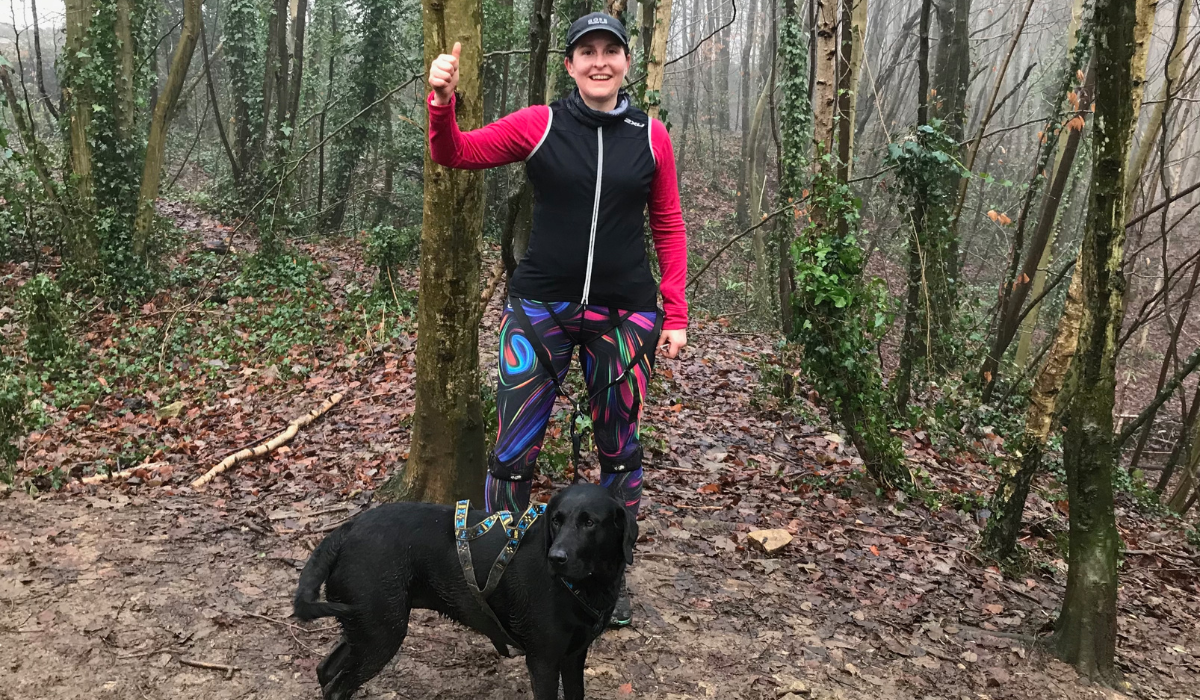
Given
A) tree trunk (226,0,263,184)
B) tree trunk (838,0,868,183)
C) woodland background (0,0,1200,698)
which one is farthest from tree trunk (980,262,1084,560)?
tree trunk (226,0,263,184)

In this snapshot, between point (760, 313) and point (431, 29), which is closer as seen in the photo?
point (431, 29)

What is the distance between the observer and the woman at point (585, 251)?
295 cm

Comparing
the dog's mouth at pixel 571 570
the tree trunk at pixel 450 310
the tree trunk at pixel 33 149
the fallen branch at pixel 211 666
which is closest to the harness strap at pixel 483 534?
the dog's mouth at pixel 571 570

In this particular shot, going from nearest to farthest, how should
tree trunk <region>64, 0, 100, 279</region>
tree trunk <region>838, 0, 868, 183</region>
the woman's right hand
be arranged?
the woman's right hand, tree trunk <region>838, 0, 868, 183</region>, tree trunk <region>64, 0, 100, 279</region>

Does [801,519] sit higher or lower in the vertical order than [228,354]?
lower

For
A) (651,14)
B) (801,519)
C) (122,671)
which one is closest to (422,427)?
(122,671)

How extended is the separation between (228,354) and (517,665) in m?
6.54

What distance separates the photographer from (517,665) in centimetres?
332

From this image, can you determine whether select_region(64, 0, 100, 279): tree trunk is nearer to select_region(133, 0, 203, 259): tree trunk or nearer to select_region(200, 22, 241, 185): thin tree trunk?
select_region(133, 0, 203, 259): tree trunk

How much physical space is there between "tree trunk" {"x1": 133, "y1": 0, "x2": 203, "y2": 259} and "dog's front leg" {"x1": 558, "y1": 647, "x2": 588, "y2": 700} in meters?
9.67

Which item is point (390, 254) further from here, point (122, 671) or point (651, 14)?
point (122, 671)

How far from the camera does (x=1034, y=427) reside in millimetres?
5516

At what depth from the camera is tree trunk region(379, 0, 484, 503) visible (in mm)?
3688

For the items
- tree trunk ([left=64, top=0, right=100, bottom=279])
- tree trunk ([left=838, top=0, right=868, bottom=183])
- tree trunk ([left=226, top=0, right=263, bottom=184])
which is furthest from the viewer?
tree trunk ([left=226, top=0, right=263, bottom=184])
